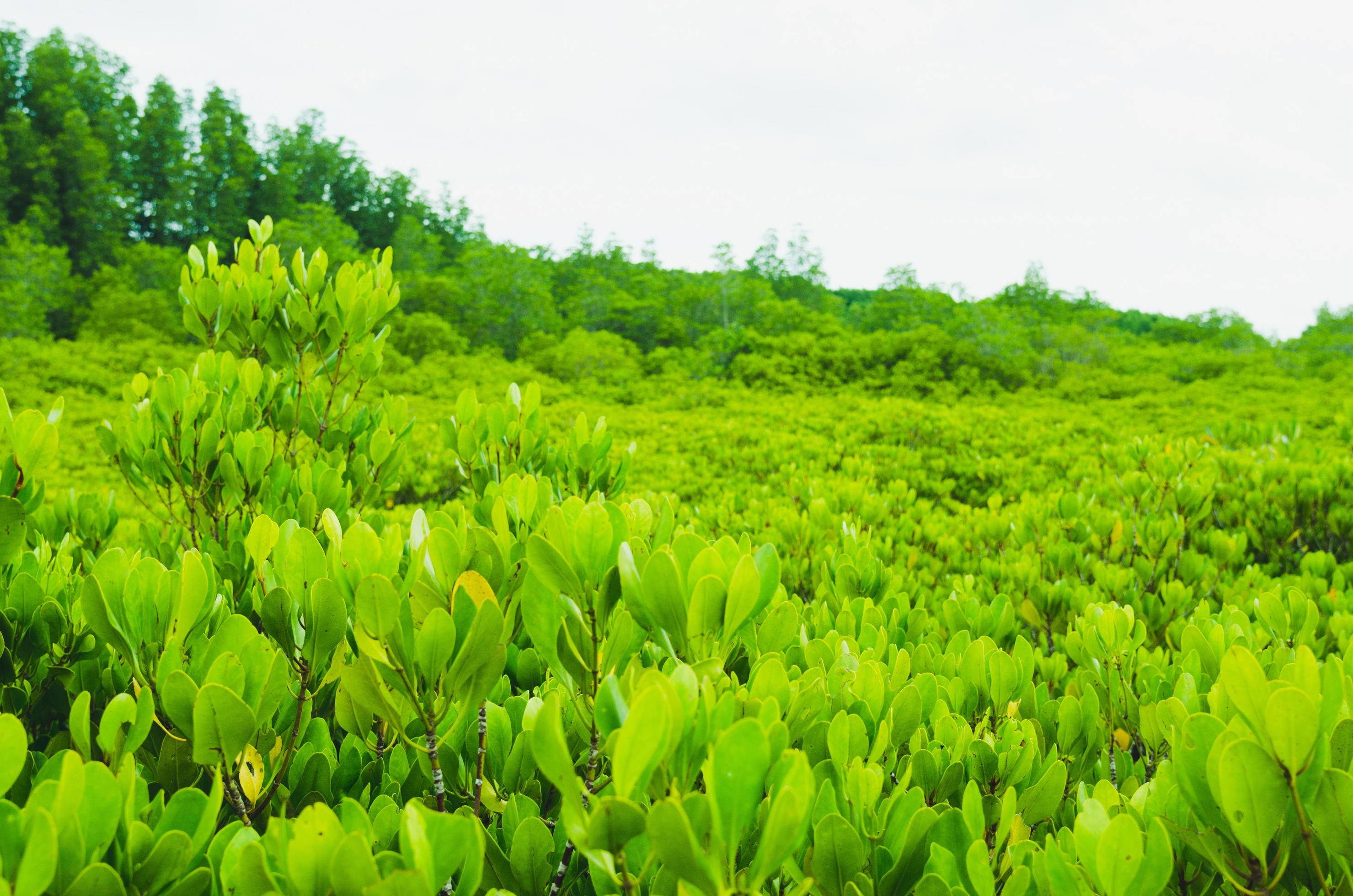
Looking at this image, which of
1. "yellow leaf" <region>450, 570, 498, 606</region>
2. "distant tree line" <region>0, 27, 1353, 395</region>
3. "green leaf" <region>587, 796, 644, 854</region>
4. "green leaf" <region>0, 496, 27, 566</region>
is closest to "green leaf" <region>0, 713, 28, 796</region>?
"yellow leaf" <region>450, 570, 498, 606</region>

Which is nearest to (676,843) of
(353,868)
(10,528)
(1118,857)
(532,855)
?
(353,868)

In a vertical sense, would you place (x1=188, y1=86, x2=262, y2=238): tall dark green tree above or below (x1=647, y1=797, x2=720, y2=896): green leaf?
above

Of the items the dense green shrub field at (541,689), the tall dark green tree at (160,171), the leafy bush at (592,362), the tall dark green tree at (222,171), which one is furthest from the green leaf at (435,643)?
the tall dark green tree at (160,171)

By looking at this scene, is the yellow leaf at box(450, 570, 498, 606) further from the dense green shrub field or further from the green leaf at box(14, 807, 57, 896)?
the green leaf at box(14, 807, 57, 896)

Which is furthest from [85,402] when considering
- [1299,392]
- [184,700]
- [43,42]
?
[43,42]

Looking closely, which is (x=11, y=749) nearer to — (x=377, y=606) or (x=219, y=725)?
(x=219, y=725)

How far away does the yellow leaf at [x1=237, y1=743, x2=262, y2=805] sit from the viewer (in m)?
1.00

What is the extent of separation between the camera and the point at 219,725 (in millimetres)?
895

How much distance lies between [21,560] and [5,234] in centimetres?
3881

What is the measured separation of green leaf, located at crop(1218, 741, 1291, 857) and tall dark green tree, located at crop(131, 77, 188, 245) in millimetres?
45977

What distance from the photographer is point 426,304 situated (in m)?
28.3

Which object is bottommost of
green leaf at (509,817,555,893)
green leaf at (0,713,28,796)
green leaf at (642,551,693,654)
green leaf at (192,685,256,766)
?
green leaf at (509,817,555,893)

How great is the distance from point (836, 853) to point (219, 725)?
2.60 feet

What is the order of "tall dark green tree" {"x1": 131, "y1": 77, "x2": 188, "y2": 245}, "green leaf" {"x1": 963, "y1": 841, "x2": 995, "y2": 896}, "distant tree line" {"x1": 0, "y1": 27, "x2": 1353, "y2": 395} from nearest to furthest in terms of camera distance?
"green leaf" {"x1": 963, "y1": 841, "x2": 995, "y2": 896}
"distant tree line" {"x1": 0, "y1": 27, "x2": 1353, "y2": 395}
"tall dark green tree" {"x1": 131, "y1": 77, "x2": 188, "y2": 245}
